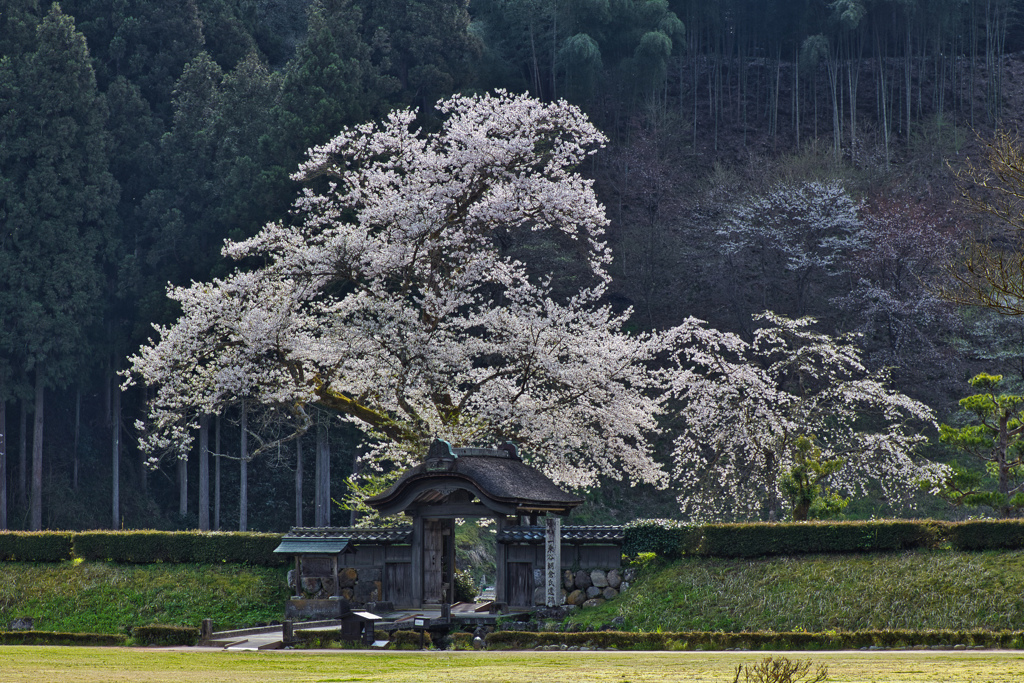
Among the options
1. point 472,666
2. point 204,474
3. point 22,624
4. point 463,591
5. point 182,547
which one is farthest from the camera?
point 204,474

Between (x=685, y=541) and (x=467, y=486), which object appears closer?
(x=467, y=486)

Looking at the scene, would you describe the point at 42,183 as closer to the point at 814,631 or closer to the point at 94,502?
the point at 94,502

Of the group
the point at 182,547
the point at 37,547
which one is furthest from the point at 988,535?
the point at 37,547

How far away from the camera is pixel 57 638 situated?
16.9 m

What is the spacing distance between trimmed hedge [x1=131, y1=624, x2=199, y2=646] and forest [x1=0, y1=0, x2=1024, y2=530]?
18493 mm

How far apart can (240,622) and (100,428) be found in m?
25.0

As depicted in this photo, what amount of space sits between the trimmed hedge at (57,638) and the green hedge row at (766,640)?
6.32m

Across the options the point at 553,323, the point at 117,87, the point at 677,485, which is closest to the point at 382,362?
the point at 553,323

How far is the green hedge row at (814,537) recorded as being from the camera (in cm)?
1717

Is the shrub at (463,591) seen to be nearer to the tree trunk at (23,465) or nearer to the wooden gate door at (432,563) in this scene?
the wooden gate door at (432,563)

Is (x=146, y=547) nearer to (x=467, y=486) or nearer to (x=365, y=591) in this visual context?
(x=365, y=591)

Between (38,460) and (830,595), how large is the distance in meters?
30.1

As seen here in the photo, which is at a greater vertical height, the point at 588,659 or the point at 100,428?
the point at 100,428

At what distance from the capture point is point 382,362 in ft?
71.2
